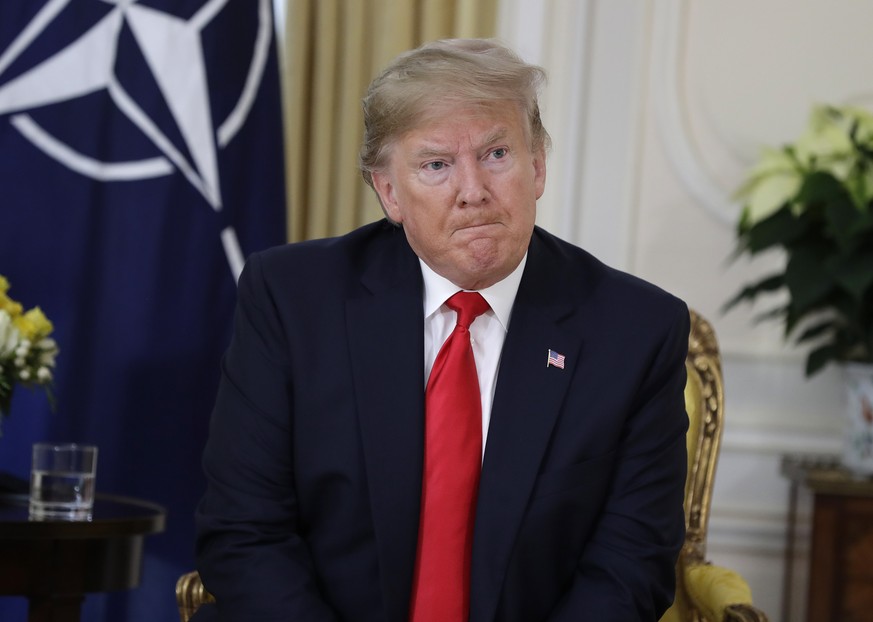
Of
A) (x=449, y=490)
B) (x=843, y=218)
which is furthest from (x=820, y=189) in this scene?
(x=449, y=490)

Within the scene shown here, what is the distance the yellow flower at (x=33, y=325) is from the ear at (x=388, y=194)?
3.15 feet

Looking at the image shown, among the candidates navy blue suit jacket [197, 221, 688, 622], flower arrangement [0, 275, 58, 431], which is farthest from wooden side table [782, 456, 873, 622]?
flower arrangement [0, 275, 58, 431]

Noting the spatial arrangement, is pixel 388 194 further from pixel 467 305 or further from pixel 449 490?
pixel 449 490

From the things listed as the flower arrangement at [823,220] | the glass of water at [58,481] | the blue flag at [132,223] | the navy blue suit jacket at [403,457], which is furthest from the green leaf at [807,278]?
the glass of water at [58,481]

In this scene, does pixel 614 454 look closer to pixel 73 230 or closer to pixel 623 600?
pixel 623 600

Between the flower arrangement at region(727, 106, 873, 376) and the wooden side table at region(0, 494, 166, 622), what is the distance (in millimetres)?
1807

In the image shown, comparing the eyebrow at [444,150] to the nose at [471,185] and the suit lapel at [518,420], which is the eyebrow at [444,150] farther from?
the suit lapel at [518,420]

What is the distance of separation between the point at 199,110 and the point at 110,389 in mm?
760

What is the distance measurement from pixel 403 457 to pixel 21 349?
42.0 inches

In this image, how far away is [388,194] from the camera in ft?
7.23

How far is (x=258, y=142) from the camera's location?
3318 millimetres

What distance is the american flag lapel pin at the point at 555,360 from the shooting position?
7.05ft

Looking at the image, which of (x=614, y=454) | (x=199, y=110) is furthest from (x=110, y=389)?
(x=614, y=454)

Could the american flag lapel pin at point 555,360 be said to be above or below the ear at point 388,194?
below
